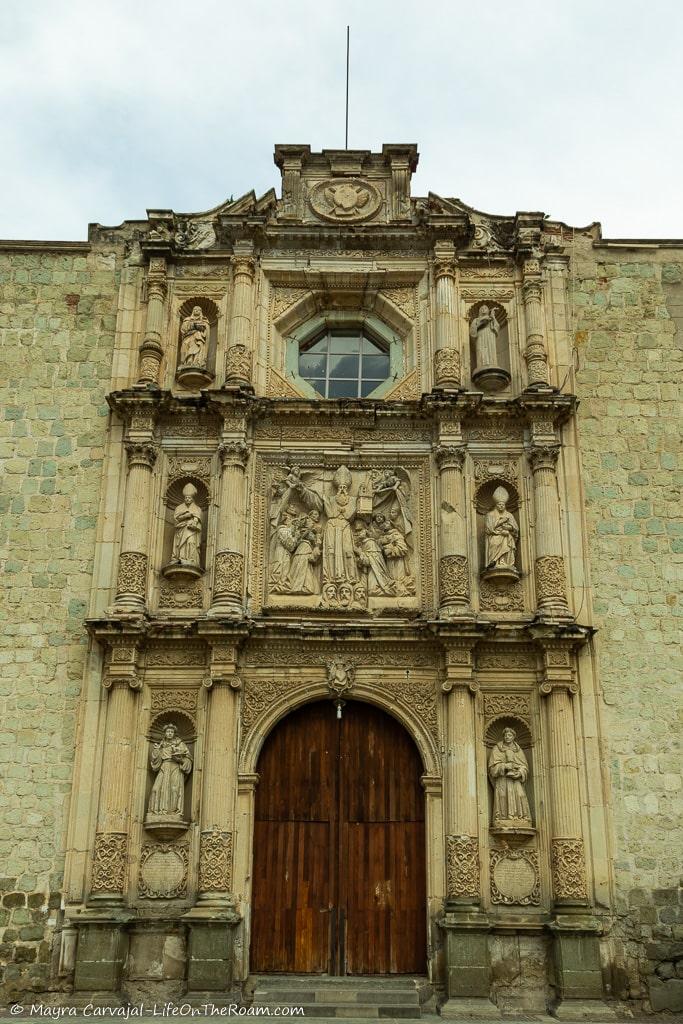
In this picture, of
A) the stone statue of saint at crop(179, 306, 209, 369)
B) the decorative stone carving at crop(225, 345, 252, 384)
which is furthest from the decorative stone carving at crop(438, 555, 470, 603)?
the stone statue of saint at crop(179, 306, 209, 369)

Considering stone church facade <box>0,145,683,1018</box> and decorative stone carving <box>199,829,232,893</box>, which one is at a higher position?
stone church facade <box>0,145,683,1018</box>

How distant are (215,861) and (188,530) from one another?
12.6 feet

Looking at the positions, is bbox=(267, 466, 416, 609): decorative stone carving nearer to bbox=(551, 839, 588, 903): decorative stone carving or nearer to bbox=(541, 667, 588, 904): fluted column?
bbox=(541, 667, 588, 904): fluted column

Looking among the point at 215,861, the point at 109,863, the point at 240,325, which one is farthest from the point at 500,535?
the point at 109,863

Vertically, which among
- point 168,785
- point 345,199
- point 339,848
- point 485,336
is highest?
point 345,199

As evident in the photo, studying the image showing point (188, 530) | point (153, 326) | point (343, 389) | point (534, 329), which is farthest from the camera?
point (343, 389)

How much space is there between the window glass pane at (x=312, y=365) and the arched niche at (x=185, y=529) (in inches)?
91.4

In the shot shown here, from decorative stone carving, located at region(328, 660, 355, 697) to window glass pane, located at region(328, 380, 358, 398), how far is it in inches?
150

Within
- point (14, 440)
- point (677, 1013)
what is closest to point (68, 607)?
point (14, 440)

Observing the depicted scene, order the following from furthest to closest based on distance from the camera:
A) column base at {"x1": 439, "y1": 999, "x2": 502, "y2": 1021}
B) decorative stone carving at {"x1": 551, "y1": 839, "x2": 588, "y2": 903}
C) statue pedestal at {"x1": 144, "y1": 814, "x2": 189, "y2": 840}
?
statue pedestal at {"x1": 144, "y1": 814, "x2": 189, "y2": 840}, decorative stone carving at {"x1": 551, "y1": 839, "x2": 588, "y2": 903}, column base at {"x1": 439, "y1": 999, "x2": 502, "y2": 1021}

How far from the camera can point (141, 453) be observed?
1295 centimetres

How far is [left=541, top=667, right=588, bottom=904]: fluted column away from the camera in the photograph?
11.1 m

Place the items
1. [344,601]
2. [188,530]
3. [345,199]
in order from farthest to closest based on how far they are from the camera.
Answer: [345,199] → [188,530] → [344,601]

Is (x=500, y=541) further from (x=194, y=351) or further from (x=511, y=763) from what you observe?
(x=194, y=351)
